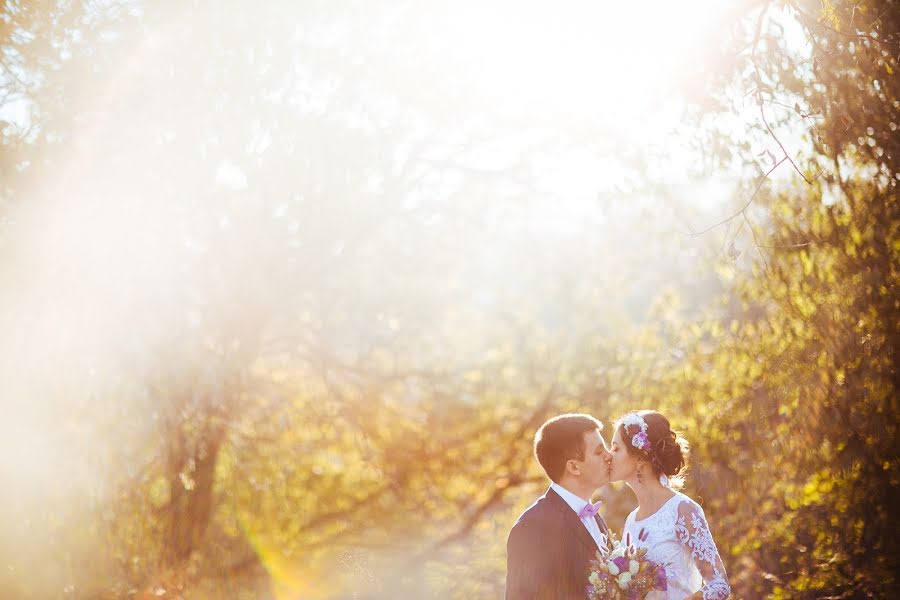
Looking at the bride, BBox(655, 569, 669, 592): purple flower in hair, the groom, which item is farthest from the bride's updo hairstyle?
BBox(655, 569, 669, 592): purple flower in hair

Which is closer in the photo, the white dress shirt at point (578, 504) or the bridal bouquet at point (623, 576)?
the bridal bouquet at point (623, 576)

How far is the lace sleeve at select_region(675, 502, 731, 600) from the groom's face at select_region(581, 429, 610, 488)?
0.54 meters

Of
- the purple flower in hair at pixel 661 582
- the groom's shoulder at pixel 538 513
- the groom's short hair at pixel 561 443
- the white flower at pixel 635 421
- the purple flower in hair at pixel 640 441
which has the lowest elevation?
the purple flower in hair at pixel 661 582

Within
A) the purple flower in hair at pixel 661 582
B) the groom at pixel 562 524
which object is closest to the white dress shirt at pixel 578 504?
the groom at pixel 562 524

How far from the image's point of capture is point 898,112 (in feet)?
17.6

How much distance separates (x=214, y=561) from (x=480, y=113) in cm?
539

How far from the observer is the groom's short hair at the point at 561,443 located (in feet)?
13.9

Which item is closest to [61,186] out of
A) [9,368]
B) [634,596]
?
[9,368]

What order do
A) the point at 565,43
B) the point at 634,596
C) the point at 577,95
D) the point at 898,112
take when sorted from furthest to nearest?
1. the point at 577,95
2. the point at 565,43
3. the point at 898,112
4. the point at 634,596

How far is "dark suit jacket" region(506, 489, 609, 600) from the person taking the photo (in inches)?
153

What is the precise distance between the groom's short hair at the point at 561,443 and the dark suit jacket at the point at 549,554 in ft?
0.53

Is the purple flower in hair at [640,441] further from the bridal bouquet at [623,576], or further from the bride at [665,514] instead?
the bridal bouquet at [623,576]

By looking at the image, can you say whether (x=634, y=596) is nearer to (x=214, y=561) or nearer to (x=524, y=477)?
(x=214, y=561)

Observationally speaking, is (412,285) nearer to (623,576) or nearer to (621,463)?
(621,463)
